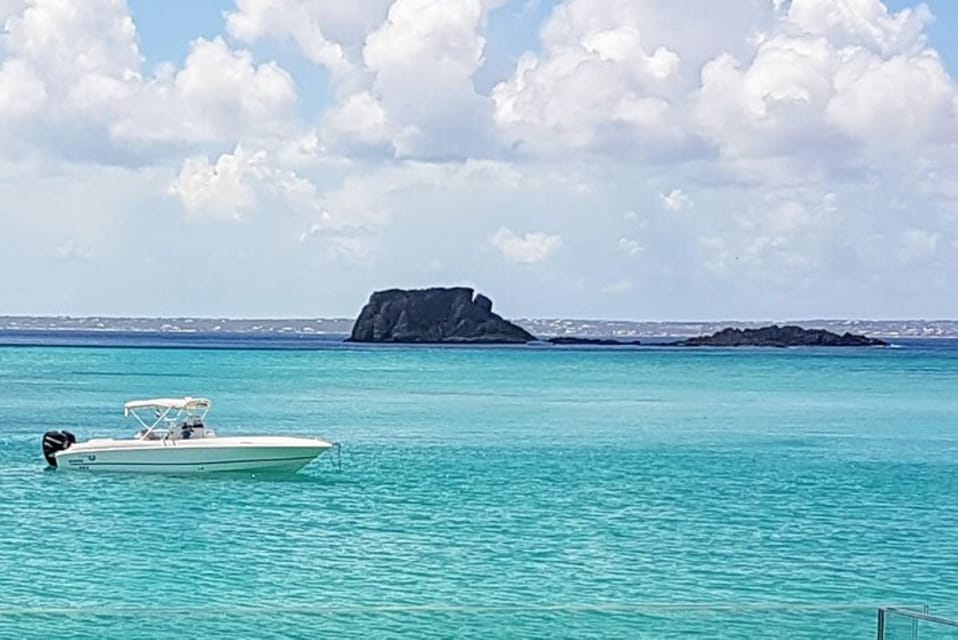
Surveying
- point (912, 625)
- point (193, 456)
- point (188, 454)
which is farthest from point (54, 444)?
point (912, 625)

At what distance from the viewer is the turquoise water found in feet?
36.0

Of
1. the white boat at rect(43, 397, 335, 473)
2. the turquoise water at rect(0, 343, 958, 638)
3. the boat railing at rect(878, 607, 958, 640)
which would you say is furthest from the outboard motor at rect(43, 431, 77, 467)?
the boat railing at rect(878, 607, 958, 640)

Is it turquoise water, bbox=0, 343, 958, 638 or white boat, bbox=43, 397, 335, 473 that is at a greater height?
white boat, bbox=43, 397, 335, 473

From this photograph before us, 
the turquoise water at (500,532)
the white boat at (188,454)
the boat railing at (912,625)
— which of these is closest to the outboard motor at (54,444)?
the white boat at (188,454)

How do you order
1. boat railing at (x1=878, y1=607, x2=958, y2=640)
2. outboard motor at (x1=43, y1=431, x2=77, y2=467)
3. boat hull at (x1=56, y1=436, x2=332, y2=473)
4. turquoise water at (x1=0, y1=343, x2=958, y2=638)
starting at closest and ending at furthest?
boat railing at (x1=878, y1=607, x2=958, y2=640), turquoise water at (x1=0, y1=343, x2=958, y2=638), boat hull at (x1=56, y1=436, x2=332, y2=473), outboard motor at (x1=43, y1=431, x2=77, y2=467)

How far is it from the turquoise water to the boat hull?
0.60 m

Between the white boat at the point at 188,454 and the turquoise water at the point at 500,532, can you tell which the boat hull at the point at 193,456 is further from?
the turquoise water at the point at 500,532

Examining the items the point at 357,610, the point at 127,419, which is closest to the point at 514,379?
the point at 127,419

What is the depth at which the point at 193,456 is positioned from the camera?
41.5m

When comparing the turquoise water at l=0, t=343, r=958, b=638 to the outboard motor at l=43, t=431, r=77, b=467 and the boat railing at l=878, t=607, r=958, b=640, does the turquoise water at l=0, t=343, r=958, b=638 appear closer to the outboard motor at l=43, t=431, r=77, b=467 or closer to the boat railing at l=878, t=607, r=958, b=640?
the boat railing at l=878, t=607, r=958, b=640

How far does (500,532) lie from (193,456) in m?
12.6

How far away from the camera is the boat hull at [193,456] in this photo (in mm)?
41438

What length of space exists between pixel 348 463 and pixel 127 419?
2351cm

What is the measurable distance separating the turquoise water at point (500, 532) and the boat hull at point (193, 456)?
0.60m
